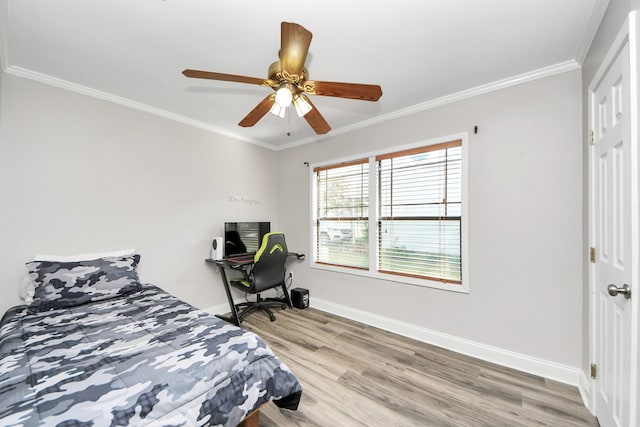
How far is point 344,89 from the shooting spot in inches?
62.8

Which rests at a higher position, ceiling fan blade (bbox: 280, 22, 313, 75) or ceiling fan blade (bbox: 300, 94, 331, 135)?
ceiling fan blade (bbox: 280, 22, 313, 75)

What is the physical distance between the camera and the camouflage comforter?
987mm

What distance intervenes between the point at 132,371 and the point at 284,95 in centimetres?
164

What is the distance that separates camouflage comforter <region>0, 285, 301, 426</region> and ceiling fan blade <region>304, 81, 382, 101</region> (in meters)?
1.61

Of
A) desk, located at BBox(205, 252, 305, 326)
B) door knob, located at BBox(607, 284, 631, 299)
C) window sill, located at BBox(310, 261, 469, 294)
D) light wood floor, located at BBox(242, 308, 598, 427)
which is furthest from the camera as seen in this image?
desk, located at BBox(205, 252, 305, 326)

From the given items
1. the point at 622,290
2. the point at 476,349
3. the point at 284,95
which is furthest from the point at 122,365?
the point at 476,349

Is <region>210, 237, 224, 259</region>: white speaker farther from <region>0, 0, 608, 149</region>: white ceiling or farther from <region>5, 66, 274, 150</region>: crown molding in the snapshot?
<region>0, 0, 608, 149</region>: white ceiling

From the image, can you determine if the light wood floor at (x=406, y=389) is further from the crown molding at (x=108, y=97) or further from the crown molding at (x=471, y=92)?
the crown molding at (x=108, y=97)

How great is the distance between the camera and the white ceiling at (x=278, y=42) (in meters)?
1.54

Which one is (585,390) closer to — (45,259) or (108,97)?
(45,259)

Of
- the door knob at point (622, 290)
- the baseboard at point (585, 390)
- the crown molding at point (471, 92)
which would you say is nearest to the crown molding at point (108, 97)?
the crown molding at point (471, 92)

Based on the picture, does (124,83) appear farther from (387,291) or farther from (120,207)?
(387,291)

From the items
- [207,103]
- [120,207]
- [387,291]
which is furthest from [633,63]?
[120,207]

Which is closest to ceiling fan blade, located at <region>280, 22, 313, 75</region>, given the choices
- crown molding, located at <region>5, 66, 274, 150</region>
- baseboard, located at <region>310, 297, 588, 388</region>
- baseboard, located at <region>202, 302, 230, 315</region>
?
crown molding, located at <region>5, 66, 274, 150</region>
